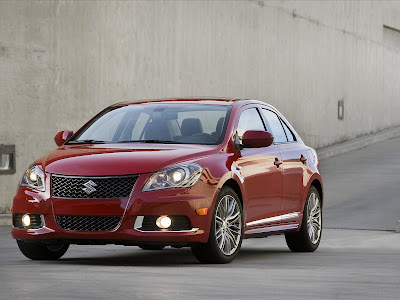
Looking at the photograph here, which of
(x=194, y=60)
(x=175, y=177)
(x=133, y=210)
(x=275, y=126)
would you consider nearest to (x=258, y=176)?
(x=275, y=126)

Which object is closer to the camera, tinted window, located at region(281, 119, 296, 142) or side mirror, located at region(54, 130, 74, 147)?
side mirror, located at region(54, 130, 74, 147)

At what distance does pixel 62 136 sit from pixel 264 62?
52.0 feet

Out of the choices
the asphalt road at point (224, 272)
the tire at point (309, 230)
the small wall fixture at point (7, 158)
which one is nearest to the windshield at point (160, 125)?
the asphalt road at point (224, 272)

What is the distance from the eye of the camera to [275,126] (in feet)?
42.5

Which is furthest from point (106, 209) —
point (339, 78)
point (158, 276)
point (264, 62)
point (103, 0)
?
point (339, 78)

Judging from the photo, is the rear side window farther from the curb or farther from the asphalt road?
the curb

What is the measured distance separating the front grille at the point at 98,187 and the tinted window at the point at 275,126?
2681 mm

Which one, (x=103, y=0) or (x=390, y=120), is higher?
(x=103, y=0)

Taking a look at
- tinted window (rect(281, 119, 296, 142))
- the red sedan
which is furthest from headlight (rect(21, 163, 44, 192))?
tinted window (rect(281, 119, 296, 142))

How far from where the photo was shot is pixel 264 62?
90.2 feet

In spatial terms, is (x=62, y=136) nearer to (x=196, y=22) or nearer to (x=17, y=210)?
(x=17, y=210)

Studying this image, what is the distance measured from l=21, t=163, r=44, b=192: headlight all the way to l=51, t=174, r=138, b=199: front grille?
30 centimetres

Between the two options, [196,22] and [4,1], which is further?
[196,22]

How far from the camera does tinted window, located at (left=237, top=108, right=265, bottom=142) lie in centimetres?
1194
